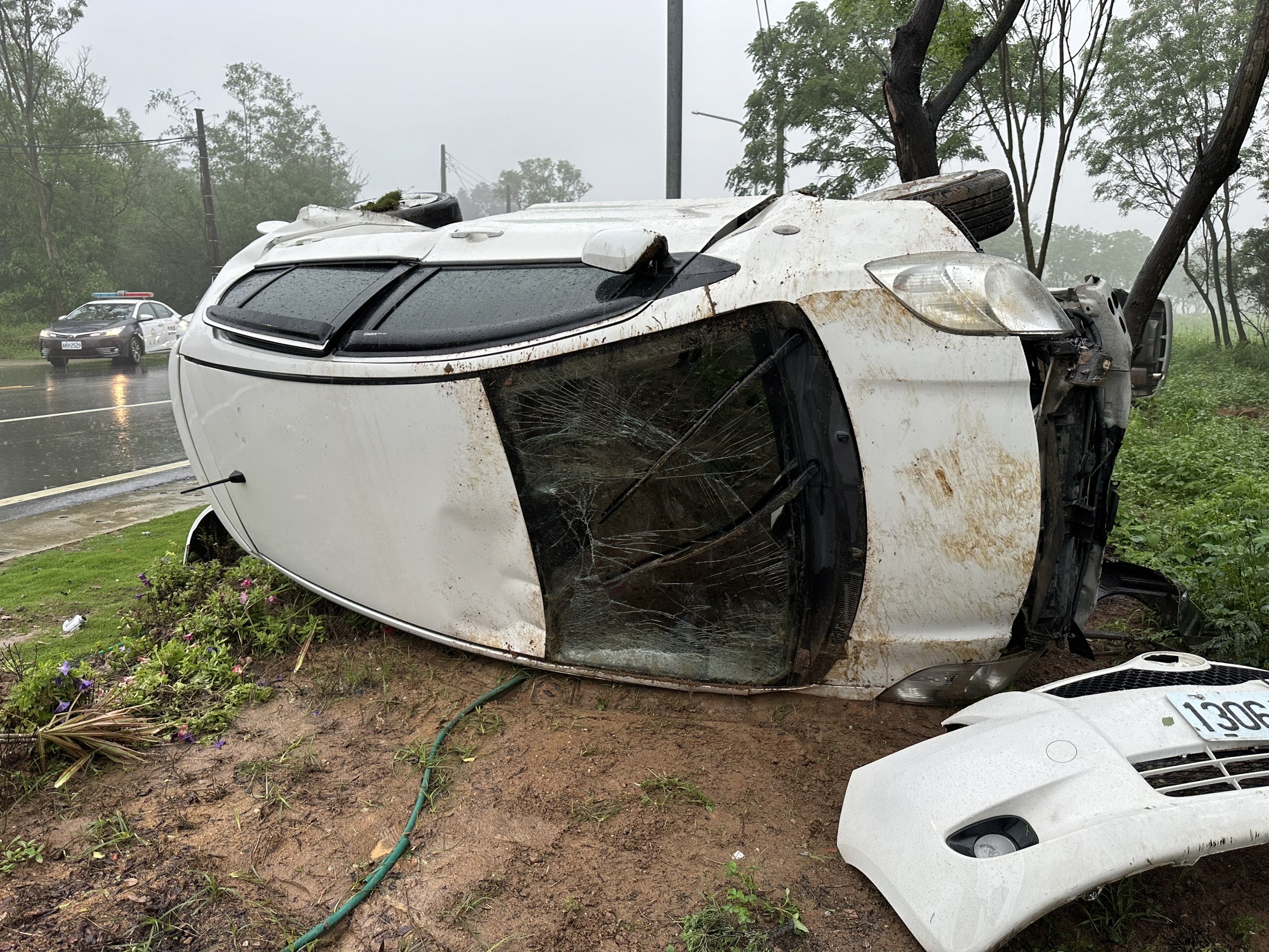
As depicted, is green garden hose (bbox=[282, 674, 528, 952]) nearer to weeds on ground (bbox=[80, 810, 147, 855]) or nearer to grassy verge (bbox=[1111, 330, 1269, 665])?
weeds on ground (bbox=[80, 810, 147, 855])

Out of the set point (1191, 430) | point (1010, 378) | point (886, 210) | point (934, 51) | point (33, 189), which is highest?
point (33, 189)

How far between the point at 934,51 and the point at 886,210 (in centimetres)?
712

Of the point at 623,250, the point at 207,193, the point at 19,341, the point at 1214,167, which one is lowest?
the point at 19,341

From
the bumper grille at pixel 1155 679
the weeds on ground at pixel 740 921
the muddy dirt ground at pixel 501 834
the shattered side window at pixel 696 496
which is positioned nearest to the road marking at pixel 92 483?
the muddy dirt ground at pixel 501 834

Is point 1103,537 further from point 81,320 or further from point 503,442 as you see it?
point 81,320

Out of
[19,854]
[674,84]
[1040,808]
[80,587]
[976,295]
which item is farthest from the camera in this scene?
[674,84]

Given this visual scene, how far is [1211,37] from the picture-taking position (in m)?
19.3

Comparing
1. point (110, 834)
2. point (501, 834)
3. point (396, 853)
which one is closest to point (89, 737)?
point (110, 834)

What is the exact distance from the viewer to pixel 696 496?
7.64ft

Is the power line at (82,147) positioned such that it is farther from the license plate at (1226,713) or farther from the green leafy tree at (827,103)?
the license plate at (1226,713)

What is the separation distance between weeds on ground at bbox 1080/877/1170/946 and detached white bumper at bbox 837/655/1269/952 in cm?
24

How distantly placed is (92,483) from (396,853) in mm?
6557

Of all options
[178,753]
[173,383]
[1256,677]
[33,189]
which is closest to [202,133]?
[33,189]

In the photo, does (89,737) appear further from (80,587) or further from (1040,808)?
(1040,808)
